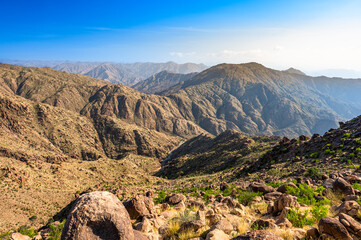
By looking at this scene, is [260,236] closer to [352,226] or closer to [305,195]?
[352,226]

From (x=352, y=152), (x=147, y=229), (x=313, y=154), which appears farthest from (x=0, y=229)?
(x=352, y=152)

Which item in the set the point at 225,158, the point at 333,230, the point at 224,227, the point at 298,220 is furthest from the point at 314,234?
the point at 225,158

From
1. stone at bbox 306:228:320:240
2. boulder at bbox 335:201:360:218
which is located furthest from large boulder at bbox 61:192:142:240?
boulder at bbox 335:201:360:218

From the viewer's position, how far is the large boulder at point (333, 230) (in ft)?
19.0

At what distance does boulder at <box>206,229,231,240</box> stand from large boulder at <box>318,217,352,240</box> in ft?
10.6

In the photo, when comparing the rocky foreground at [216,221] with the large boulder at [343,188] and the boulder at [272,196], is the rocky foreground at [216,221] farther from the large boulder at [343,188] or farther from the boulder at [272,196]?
the boulder at [272,196]

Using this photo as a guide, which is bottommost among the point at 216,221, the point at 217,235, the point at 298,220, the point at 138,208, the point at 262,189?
the point at 262,189

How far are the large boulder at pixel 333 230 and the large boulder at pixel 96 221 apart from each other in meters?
6.53

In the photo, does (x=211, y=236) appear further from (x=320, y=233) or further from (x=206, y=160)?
(x=206, y=160)

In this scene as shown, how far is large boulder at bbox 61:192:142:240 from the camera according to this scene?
5238mm

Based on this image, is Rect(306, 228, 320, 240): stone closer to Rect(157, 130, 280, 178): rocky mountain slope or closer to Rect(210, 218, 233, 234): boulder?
Rect(210, 218, 233, 234): boulder

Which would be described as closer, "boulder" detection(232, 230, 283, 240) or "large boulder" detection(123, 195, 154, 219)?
"boulder" detection(232, 230, 283, 240)

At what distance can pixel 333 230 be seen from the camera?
19.3 ft

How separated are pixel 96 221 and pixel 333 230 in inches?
305
